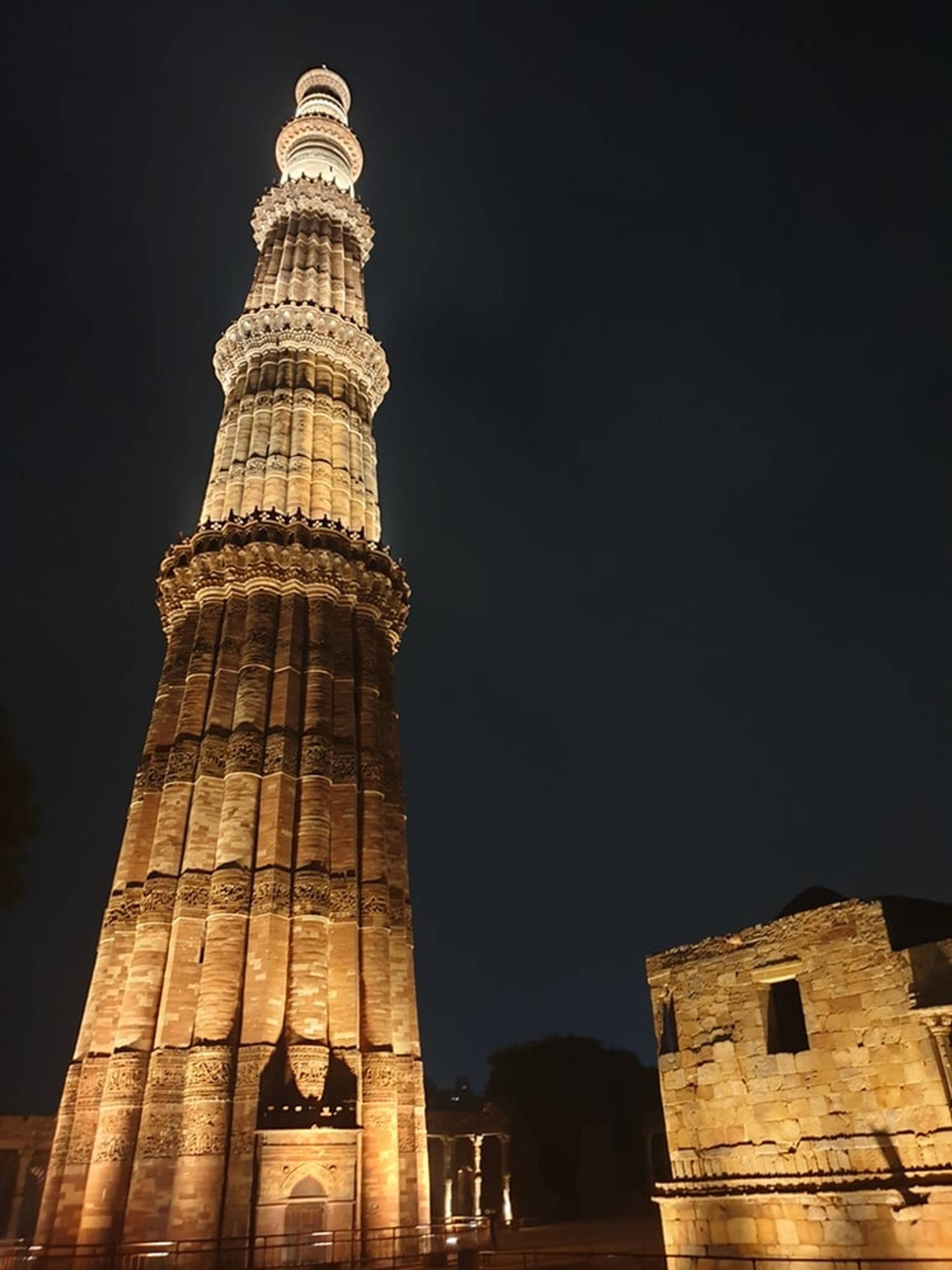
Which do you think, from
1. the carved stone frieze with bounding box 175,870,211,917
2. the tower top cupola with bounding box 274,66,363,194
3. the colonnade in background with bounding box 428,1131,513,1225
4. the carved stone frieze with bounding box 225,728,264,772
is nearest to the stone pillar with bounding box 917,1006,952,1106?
the carved stone frieze with bounding box 175,870,211,917

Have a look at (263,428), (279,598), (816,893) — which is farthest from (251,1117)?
(263,428)

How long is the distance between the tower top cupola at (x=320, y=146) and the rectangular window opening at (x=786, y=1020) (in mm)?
→ 34937

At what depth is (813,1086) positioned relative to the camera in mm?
10211

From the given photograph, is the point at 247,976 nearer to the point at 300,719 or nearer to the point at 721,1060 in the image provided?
the point at 300,719

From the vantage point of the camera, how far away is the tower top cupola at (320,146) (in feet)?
123

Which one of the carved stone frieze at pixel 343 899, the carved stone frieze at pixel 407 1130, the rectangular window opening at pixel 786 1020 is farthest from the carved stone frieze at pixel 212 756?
the rectangular window opening at pixel 786 1020

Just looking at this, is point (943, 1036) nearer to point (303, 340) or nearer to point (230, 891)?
point (230, 891)

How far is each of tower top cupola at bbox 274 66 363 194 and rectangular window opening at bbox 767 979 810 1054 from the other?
115 ft

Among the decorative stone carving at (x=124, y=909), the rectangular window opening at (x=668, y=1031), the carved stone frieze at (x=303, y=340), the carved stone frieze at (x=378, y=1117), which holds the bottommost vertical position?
the carved stone frieze at (x=378, y=1117)

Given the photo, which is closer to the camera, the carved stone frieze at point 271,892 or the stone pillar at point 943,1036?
the stone pillar at point 943,1036

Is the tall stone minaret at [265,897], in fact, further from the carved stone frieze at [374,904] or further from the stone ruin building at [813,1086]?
the stone ruin building at [813,1086]

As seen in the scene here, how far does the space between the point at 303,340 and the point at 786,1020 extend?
2448cm

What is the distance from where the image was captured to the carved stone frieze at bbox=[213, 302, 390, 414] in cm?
2922

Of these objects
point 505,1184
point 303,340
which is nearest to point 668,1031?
point 505,1184
